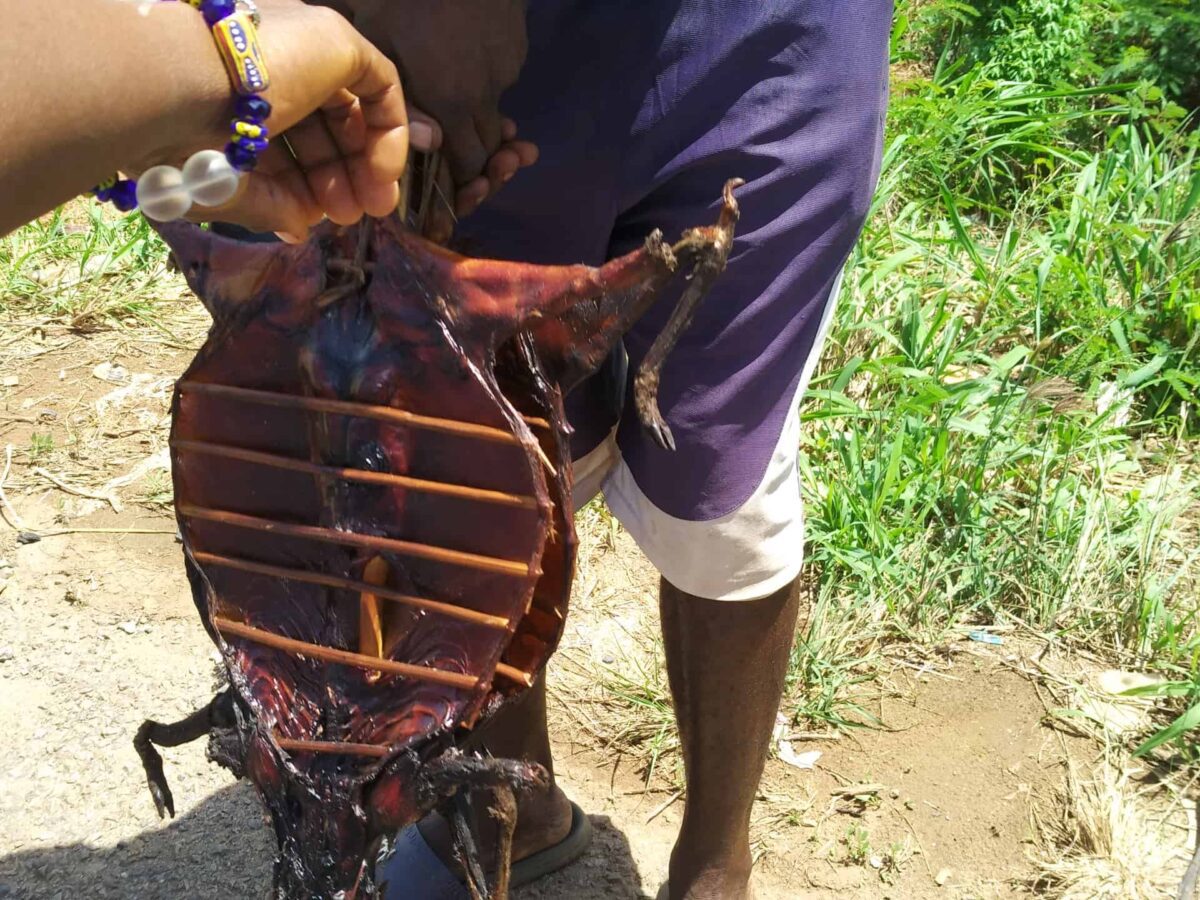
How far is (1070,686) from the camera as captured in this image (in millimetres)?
2951

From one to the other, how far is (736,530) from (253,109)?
104 centimetres

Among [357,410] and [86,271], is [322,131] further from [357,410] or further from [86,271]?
[86,271]

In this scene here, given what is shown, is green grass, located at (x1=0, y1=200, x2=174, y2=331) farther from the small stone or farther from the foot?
the foot

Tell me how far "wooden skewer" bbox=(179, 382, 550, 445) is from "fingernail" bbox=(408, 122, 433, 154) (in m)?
0.33

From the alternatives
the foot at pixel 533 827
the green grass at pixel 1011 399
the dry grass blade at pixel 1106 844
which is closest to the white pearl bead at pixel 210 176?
the foot at pixel 533 827

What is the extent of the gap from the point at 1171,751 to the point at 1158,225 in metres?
2.01

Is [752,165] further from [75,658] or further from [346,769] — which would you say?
[75,658]

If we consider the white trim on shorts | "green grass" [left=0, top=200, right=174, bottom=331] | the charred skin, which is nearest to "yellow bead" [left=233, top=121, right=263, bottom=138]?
the charred skin

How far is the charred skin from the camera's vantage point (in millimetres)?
1396

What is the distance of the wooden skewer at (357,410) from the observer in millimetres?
1411

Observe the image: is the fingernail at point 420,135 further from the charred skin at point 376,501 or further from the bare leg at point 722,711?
the bare leg at point 722,711

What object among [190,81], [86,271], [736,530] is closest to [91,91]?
[190,81]

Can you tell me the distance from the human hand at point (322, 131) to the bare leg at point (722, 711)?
985mm

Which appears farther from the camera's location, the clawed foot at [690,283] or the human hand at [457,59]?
the human hand at [457,59]
